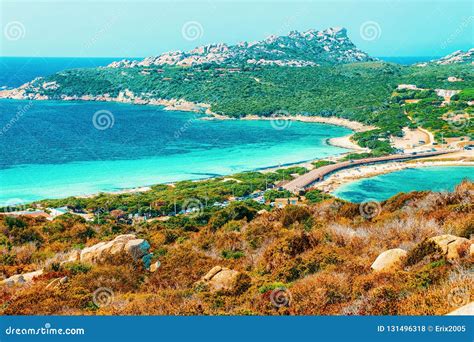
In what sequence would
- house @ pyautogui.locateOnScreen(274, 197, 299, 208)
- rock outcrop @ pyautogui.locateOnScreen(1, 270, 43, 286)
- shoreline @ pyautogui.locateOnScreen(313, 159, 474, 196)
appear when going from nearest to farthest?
rock outcrop @ pyautogui.locateOnScreen(1, 270, 43, 286) < house @ pyautogui.locateOnScreen(274, 197, 299, 208) < shoreline @ pyautogui.locateOnScreen(313, 159, 474, 196)

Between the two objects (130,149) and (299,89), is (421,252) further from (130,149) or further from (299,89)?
(299,89)

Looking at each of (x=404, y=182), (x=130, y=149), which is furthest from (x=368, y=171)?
(x=130, y=149)

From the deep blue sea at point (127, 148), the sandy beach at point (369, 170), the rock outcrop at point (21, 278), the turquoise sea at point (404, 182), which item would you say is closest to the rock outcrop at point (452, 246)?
the rock outcrop at point (21, 278)

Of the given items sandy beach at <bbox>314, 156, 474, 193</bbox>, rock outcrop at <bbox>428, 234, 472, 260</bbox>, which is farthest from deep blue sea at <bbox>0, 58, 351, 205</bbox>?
rock outcrop at <bbox>428, 234, 472, 260</bbox>

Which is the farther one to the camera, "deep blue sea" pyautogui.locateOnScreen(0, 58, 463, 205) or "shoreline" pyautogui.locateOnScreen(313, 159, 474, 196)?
"deep blue sea" pyautogui.locateOnScreen(0, 58, 463, 205)

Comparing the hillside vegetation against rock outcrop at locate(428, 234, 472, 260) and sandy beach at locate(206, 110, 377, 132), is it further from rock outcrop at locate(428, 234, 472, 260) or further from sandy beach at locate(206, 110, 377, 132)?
rock outcrop at locate(428, 234, 472, 260)

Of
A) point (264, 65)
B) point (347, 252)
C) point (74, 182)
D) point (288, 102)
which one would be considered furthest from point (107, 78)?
point (347, 252)
